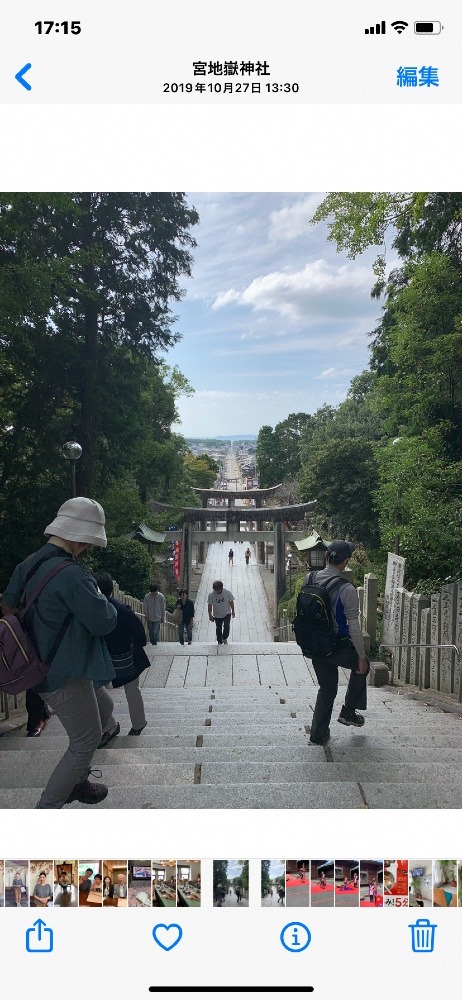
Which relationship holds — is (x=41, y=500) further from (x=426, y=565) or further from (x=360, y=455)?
(x=360, y=455)

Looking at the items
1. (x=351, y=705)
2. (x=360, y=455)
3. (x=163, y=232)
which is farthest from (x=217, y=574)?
(x=351, y=705)

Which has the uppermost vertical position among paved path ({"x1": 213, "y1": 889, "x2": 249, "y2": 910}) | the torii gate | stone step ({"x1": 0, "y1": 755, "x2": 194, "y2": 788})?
paved path ({"x1": 213, "y1": 889, "x2": 249, "y2": 910})

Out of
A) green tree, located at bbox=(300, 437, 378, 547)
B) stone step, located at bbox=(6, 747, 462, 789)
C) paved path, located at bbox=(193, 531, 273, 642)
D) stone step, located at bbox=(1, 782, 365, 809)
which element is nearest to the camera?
stone step, located at bbox=(1, 782, 365, 809)

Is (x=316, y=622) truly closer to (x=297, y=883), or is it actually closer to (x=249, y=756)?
(x=249, y=756)

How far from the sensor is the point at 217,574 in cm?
2789

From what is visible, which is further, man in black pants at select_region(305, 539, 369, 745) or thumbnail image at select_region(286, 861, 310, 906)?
man in black pants at select_region(305, 539, 369, 745)

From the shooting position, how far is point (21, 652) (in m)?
2.23

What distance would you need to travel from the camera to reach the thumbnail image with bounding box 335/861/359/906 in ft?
5.66

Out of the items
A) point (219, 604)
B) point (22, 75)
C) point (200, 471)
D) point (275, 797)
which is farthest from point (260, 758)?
point (200, 471)

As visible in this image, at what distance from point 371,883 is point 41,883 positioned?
3.19ft

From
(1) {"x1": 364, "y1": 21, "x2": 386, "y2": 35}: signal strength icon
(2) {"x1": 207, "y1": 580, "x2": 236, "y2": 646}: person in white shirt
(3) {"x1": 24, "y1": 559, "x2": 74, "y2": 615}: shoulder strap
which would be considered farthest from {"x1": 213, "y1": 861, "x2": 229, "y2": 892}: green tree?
(2) {"x1": 207, "y1": 580, "x2": 236, "y2": 646}: person in white shirt

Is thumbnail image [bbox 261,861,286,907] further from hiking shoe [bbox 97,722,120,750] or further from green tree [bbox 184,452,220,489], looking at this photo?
green tree [bbox 184,452,220,489]

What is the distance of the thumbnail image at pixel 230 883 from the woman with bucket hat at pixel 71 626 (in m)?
0.80

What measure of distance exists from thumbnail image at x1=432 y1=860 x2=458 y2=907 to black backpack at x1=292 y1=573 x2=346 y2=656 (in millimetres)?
1474
